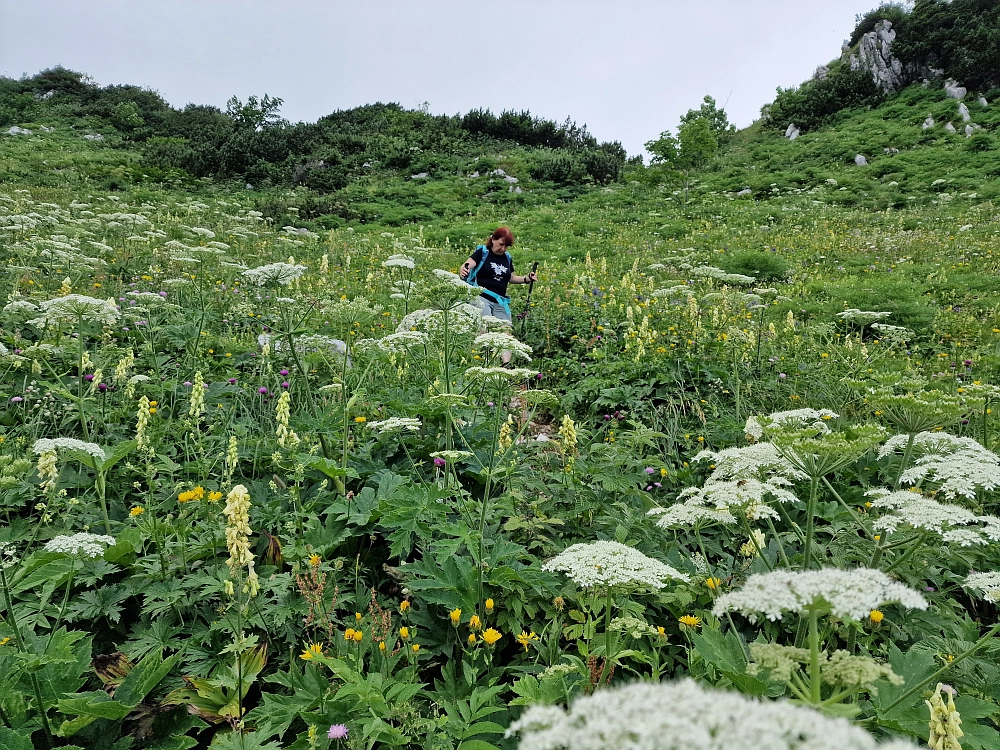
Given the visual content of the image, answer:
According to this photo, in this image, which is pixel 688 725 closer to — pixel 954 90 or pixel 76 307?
pixel 76 307

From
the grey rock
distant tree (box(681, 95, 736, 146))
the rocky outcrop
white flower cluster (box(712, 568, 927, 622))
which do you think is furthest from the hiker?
the rocky outcrop

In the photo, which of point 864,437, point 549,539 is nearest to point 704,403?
point 549,539

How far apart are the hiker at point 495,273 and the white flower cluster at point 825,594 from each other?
309 inches

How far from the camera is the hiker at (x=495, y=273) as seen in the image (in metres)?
9.44

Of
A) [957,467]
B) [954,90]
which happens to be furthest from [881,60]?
[957,467]

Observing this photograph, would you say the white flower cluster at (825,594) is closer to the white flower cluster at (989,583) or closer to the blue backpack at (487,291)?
the white flower cluster at (989,583)

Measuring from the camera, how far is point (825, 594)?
1506 mm

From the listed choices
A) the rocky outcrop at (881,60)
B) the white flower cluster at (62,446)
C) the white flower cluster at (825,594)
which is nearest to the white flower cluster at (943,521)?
the white flower cluster at (825,594)

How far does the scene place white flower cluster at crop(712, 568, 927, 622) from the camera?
4.86ft

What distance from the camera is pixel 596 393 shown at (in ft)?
22.3

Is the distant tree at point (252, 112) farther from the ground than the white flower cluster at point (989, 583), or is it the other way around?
the distant tree at point (252, 112)

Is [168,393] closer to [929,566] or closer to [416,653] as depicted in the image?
[416,653]

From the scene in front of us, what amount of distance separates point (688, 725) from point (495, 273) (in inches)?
364

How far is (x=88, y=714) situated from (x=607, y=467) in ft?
10.8
